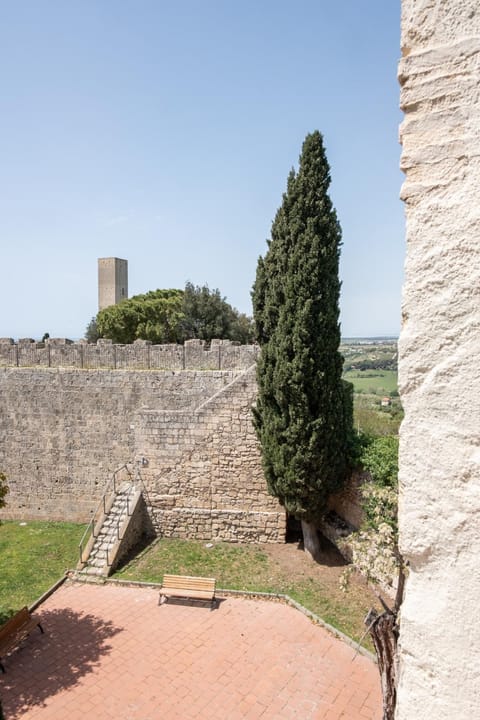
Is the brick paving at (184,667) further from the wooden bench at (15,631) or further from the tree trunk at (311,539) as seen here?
the tree trunk at (311,539)

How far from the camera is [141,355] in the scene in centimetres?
1521

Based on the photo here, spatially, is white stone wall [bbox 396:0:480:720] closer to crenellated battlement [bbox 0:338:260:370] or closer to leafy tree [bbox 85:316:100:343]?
crenellated battlement [bbox 0:338:260:370]

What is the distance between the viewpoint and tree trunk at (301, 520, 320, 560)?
465 inches

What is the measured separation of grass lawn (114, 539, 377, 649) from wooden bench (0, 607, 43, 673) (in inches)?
101

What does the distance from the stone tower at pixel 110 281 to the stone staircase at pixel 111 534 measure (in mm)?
29709

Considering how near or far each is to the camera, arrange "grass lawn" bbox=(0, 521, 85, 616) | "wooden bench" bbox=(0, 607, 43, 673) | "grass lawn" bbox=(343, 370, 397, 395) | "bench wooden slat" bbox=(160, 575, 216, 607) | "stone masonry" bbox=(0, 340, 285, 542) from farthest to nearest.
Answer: "grass lawn" bbox=(343, 370, 397, 395) < "stone masonry" bbox=(0, 340, 285, 542) < "grass lawn" bbox=(0, 521, 85, 616) < "bench wooden slat" bbox=(160, 575, 216, 607) < "wooden bench" bbox=(0, 607, 43, 673)

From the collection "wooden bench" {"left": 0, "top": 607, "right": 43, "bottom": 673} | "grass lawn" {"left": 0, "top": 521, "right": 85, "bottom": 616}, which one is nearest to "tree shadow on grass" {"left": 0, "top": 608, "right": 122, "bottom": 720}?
"wooden bench" {"left": 0, "top": 607, "right": 43, "bottom": 673}

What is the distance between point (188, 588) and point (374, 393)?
1218 inches

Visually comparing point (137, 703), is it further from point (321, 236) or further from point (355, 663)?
point (321, 236)

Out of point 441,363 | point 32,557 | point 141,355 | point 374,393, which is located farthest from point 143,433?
point 374,393

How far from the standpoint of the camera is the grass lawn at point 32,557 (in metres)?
11.0

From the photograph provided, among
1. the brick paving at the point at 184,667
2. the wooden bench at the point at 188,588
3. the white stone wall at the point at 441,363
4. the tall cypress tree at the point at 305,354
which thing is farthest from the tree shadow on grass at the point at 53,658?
the white stone wall at the point at 441,363

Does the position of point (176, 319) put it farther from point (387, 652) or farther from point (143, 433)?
point (387, 652)

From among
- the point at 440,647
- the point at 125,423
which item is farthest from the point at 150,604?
the point at 440,647
